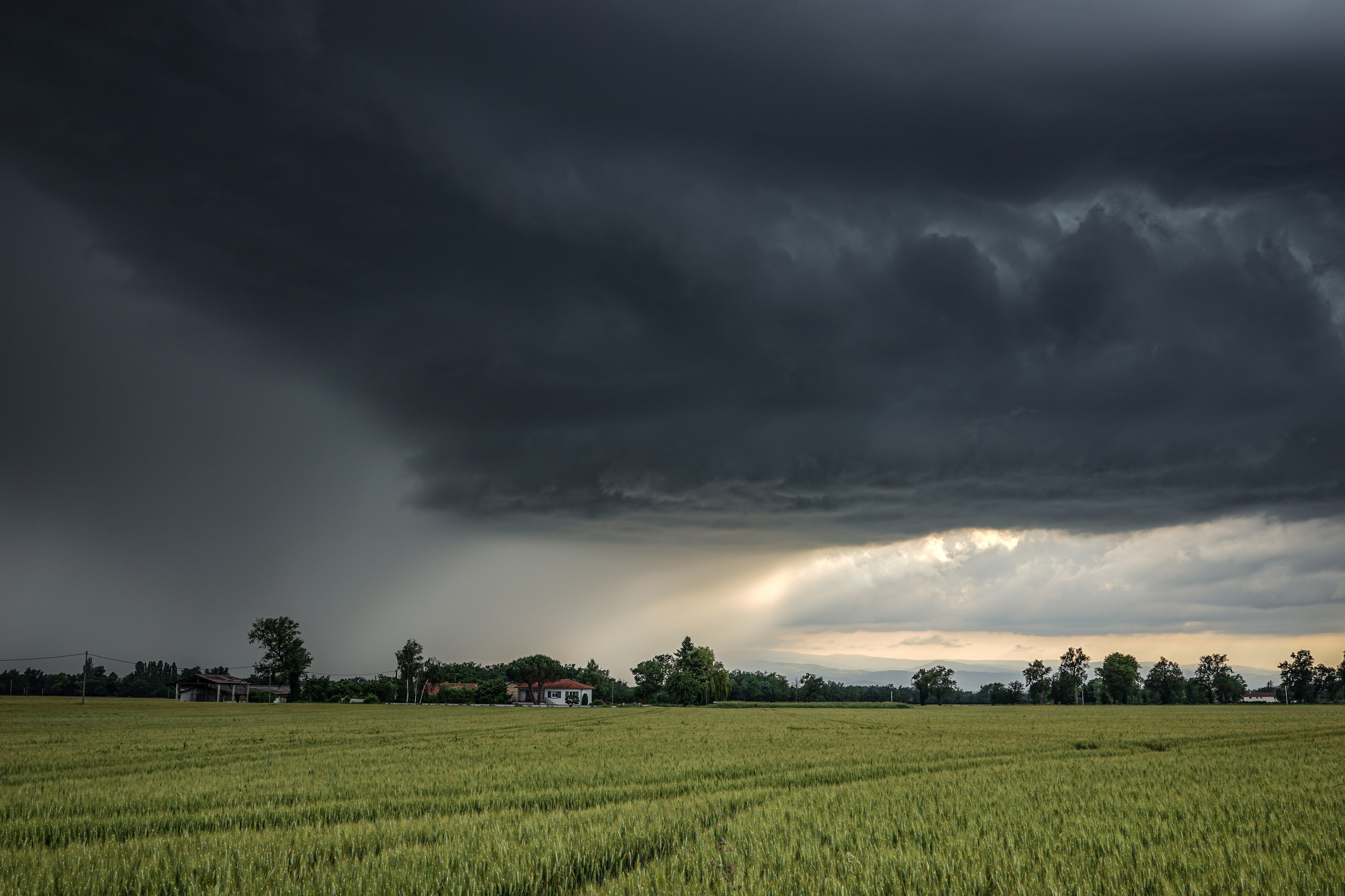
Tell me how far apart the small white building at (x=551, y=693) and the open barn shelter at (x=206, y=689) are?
179 ft

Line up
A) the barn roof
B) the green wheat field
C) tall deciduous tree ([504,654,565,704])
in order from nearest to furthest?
1. the green wheat field
2. the barn roof
3. tall deciduous tree ([504,654,565,704])

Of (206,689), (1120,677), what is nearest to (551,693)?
(206,689)

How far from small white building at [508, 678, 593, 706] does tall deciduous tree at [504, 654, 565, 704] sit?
0.32 metres

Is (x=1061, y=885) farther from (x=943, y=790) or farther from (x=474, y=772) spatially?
(x=474, y=772)

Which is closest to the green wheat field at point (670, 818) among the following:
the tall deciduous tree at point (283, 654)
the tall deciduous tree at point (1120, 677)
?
the tall deciduous tree at point (283, 654)

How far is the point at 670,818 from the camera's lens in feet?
45.3

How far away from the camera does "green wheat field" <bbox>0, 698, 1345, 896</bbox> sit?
9.54 m

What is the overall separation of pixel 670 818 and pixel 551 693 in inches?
6562

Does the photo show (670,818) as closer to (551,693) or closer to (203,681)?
(203,681)

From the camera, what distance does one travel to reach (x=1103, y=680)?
7662 inches

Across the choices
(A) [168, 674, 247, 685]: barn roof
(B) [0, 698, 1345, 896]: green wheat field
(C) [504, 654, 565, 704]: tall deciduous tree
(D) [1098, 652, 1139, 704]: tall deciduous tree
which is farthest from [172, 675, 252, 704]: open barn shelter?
(D) [1098, 652, 1139, 704]: tall deciduous tree

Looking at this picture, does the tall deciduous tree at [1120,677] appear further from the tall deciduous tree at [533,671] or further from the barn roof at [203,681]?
the barn roof at [203,681]

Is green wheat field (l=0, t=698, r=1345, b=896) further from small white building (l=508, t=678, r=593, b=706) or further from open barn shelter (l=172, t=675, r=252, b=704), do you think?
small white building (l=508, t=678, r=593, b=706)

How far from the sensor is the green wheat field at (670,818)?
31.3ft
